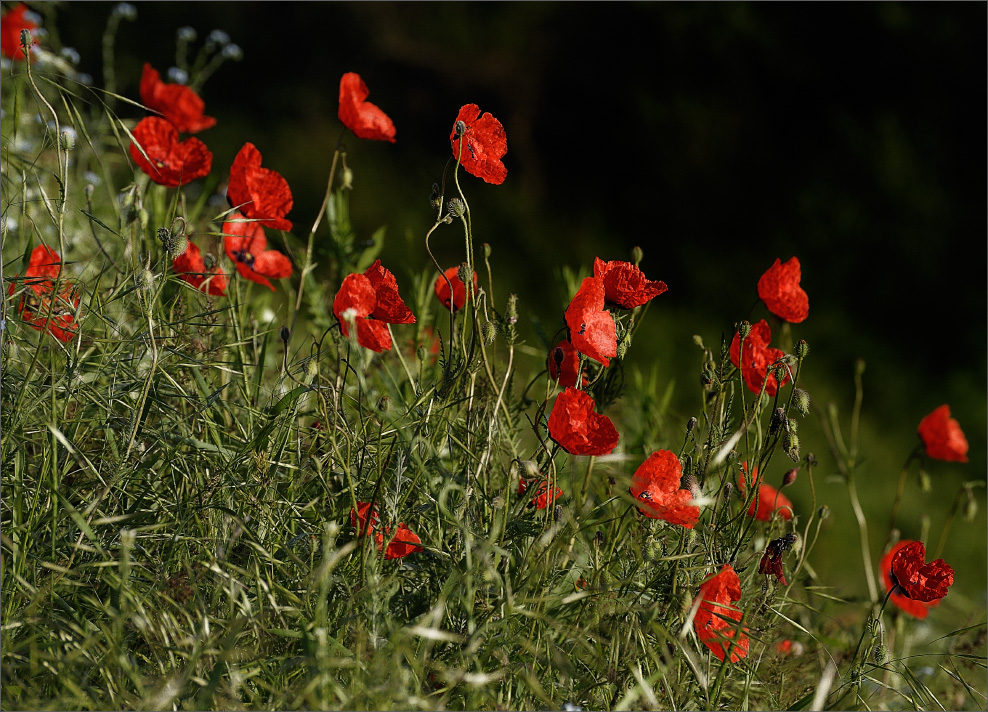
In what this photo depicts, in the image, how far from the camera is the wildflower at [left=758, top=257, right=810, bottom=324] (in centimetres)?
139

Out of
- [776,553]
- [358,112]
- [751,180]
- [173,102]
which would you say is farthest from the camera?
[751,180]

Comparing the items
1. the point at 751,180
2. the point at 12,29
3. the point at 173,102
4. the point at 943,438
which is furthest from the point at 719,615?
the point at 751,180

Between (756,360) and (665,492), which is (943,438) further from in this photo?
(665,492)

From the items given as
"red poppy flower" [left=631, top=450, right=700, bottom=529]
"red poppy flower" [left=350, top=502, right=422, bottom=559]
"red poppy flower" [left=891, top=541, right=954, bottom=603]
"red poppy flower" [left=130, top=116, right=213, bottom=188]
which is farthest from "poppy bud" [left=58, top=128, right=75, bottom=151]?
"red poppy flower" [left=891, top=541, right=954, bottom=603]

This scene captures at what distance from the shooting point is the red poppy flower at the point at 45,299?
133 cm

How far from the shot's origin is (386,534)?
1.14m

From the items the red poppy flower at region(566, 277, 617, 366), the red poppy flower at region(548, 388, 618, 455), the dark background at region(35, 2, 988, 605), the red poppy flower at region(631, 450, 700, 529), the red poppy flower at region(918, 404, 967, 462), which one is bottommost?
the dark background at region(35, 2, 988, 605)

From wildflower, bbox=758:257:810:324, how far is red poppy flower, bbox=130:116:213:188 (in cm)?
90

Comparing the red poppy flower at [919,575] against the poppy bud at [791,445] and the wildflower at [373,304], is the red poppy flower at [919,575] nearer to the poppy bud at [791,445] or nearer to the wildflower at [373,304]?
the poppy bud at [791,445]

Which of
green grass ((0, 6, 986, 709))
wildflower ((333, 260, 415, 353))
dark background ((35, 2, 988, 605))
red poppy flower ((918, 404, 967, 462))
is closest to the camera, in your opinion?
green grass ((0, 6, 986, 709))

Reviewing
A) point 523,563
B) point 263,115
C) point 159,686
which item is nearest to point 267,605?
point 159,686

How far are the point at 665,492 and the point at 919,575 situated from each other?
0.43m

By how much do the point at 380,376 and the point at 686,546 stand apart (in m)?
0.66

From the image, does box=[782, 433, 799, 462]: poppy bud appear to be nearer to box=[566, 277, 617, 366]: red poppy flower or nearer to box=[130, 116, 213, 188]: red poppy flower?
box=[566, 277, 617, 366]: red poppy flower
